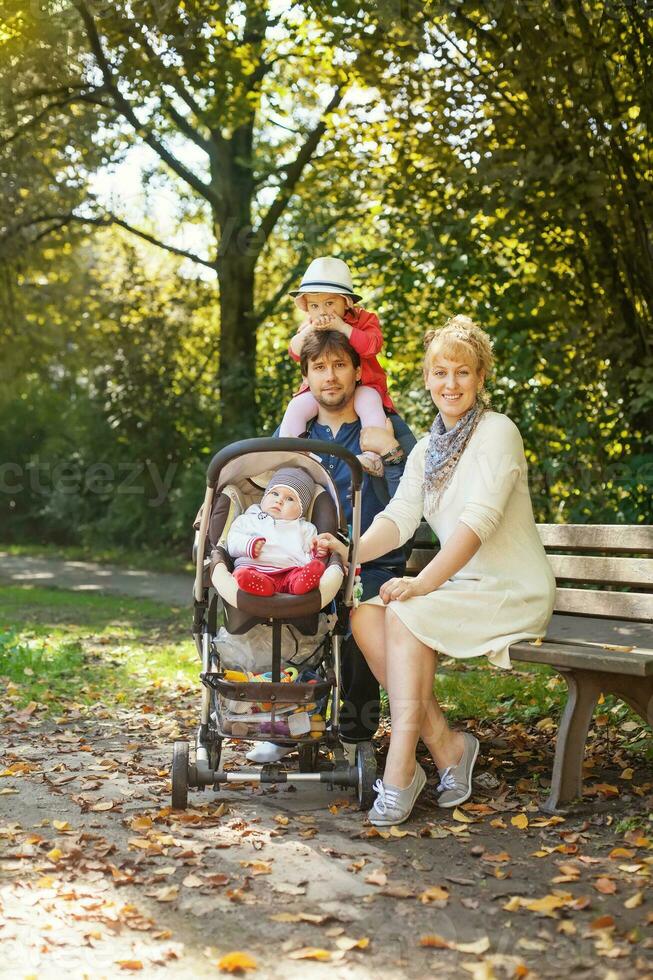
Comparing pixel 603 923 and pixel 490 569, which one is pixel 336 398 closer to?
pixel 490 569

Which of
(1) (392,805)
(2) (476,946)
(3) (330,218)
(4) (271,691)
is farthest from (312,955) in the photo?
(3) (330,218)

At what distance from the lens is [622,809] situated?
4.29 m

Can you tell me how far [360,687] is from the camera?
4.91m

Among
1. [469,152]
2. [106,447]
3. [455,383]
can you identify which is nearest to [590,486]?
[469,152]

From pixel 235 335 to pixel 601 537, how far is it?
1040cm

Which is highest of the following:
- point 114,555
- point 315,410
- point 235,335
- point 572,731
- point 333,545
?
point 235,335

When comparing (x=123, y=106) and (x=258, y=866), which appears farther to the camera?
(x=123, y=106)

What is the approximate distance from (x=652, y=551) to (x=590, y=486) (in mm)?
4677

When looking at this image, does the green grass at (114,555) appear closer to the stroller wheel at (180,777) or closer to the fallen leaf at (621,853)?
the stroller wheel at (180,777)

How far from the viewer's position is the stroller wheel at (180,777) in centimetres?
438

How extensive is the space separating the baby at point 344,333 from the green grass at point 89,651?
2573 mm

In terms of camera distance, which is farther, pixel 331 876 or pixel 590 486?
pixel 590 486

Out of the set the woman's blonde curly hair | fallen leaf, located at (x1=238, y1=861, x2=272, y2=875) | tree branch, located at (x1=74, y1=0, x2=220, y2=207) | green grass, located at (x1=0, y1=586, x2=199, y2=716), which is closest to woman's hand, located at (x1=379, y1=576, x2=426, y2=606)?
the woman's blonde curly hair

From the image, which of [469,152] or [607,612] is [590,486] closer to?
[469,152]
